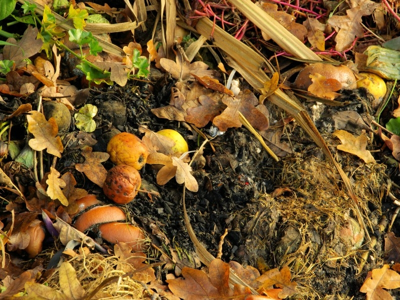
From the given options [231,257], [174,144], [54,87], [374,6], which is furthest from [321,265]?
[374,6]

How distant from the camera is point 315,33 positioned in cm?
325

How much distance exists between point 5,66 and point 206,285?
58.9 inches

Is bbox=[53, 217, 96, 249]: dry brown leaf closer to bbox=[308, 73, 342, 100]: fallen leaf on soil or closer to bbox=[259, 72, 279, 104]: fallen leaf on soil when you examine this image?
bbox=[259, 72, 279, 104]: fallen leaf on soil

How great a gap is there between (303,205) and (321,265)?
316mm

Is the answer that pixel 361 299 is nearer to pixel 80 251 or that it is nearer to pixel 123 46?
pixel 80 251

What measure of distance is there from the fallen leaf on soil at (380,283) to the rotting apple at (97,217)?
51.1 inches

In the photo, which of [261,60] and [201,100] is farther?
[261,60]

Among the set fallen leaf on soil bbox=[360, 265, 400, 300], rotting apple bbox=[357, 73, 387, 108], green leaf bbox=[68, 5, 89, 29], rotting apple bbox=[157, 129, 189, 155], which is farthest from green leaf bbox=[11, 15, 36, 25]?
fallen leaf on soil bbox=[360, 265, 400, 300]

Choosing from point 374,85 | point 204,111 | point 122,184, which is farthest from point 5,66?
point 374,85

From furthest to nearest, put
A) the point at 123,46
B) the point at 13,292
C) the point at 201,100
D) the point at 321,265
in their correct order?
the point at 123,46
the point at 201,100
the point at 321,265
the point at 13,292

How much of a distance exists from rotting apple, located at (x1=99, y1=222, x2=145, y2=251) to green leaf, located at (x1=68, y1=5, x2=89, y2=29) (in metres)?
1.13

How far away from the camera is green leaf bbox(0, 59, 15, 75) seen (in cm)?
253

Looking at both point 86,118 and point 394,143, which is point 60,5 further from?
point 394,143

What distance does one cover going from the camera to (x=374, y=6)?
3404mm
